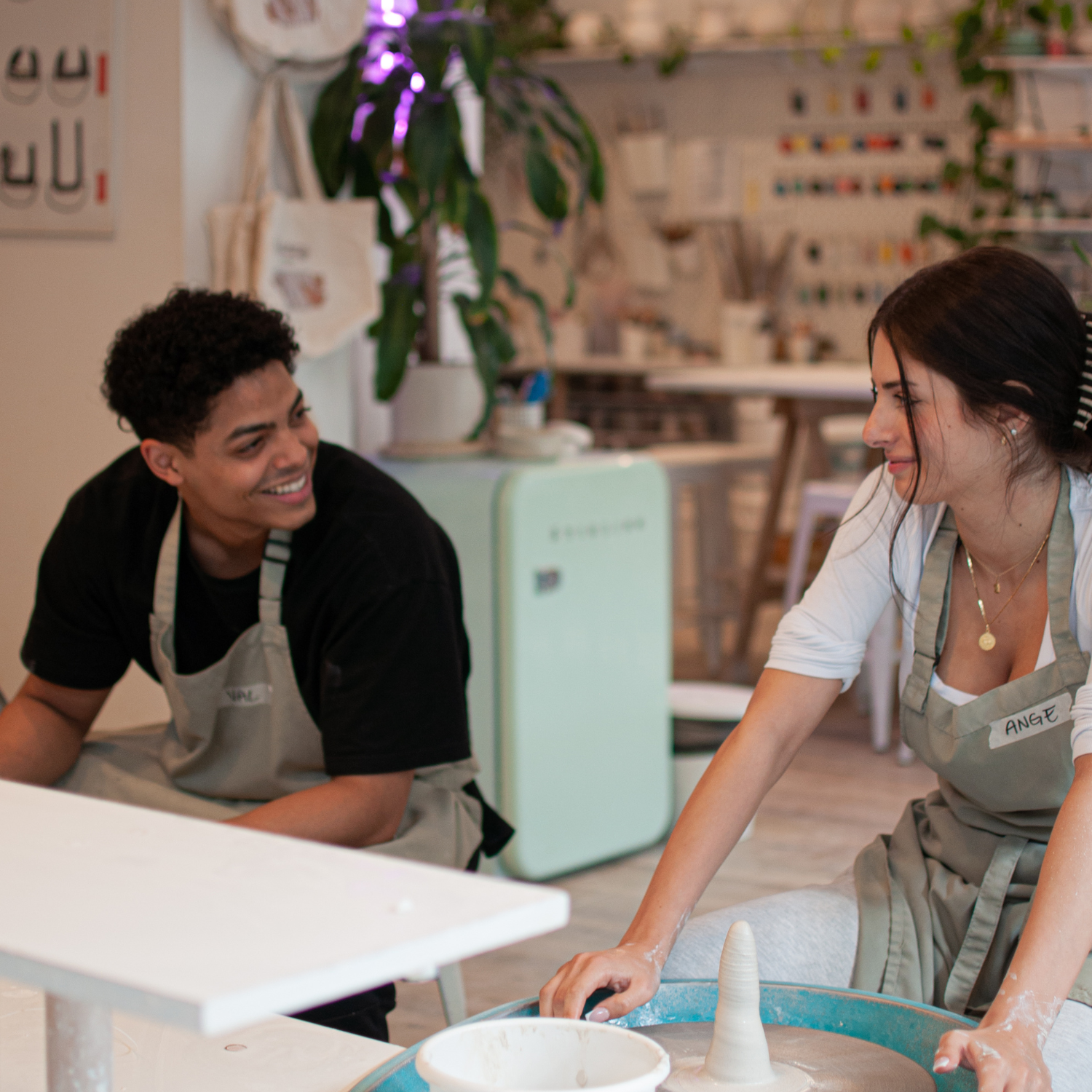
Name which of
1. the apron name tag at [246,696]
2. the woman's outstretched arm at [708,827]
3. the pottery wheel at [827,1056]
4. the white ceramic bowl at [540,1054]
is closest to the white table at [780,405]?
the apron name tag at [246,696]

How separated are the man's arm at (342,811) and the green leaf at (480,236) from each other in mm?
1521

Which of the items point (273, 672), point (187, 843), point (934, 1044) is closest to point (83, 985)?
point (187, 843)

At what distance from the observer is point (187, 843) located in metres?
0.75

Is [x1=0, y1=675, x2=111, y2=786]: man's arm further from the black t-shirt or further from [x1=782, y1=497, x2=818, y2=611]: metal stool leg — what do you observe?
[x1=782, y1=497, x2=818, y2=611]: metal stool leg

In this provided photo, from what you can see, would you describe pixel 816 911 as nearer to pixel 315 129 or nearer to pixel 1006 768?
pixel 1006 768

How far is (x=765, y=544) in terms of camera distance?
4629 mm

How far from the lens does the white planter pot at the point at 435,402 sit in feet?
9.93

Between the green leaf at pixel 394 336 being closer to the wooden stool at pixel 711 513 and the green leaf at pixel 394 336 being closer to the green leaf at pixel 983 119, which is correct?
the wooden stool at pixel 711 513

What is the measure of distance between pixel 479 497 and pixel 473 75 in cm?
80

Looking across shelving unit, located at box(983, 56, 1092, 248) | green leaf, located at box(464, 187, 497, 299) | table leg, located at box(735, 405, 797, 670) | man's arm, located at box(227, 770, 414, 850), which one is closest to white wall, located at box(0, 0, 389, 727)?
green leaf, located at box(464, 187, 497, 299)

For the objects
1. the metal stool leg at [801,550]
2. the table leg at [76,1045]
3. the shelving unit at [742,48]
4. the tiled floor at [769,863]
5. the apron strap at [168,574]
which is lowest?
the tiled floor at [769,863]

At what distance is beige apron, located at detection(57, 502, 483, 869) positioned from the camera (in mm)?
1672

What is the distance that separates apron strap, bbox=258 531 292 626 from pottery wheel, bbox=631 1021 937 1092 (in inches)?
28.9

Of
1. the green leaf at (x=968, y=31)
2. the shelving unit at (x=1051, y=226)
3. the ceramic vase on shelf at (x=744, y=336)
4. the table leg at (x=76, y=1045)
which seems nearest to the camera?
the table leg at (x=76, y=1045)
